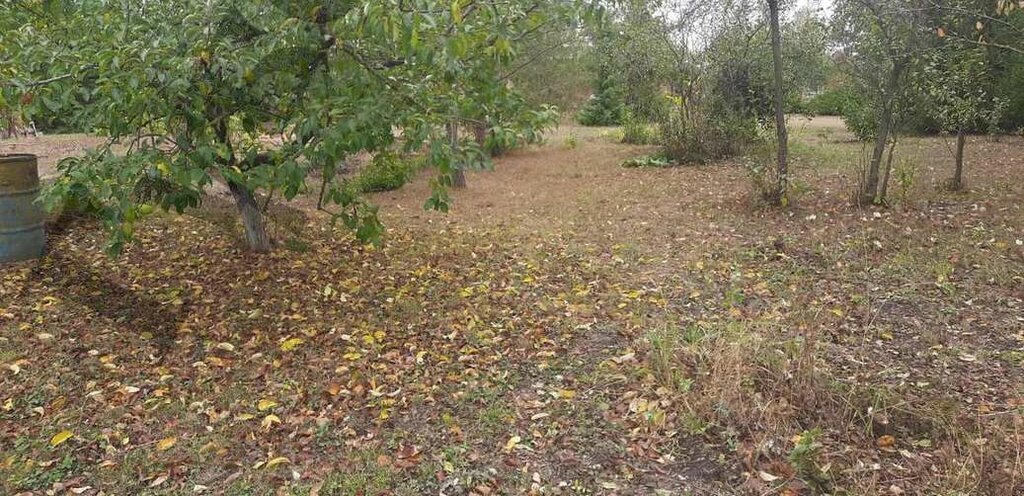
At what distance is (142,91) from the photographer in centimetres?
293

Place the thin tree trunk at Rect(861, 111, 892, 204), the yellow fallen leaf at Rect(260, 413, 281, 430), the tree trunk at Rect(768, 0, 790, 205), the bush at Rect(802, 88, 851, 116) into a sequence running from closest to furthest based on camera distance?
1. the yellow fallen leaf at Rect(260, 413, 281, 430)
2. the thin tree trunk at Rect(861, 111, 892, 204)
3. the tree trunk at Rect(768, 0, 790, 205)
4. the bush at Rect(802, 88, 851, 116)

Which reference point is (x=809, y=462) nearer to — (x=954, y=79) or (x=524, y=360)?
(x=524, y=360)

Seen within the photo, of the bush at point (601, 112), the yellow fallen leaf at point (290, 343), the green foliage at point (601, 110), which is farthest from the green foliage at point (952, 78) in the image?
the bush at point (601, 112)

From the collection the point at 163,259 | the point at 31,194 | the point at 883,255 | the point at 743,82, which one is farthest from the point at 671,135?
the point at 31,194

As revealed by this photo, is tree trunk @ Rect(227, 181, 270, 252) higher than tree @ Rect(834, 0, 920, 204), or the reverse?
tree @ Rect(834, 0, 920, 204)

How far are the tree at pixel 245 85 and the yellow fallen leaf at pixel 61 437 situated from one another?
896 millimetres

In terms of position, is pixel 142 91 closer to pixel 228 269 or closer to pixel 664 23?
pixel 228 269

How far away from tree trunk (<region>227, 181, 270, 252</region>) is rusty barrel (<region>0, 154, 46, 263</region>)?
1.29 meters

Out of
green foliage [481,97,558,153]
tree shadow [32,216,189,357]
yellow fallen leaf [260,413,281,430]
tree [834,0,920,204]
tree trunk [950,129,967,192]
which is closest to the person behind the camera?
yellow fallen leaf [260,413,281,430]

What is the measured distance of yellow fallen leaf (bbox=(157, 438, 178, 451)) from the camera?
278 cm

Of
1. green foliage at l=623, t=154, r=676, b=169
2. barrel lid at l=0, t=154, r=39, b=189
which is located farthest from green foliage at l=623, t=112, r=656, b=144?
barrel lid at l=0, t=154, r=39, b=189

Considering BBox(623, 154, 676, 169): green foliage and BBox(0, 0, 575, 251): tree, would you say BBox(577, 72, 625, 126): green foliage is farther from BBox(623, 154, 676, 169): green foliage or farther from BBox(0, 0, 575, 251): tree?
BBox(0, 0, 575, 251): tree

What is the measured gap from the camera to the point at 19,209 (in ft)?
14.5

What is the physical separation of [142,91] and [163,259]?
2.19 meters
